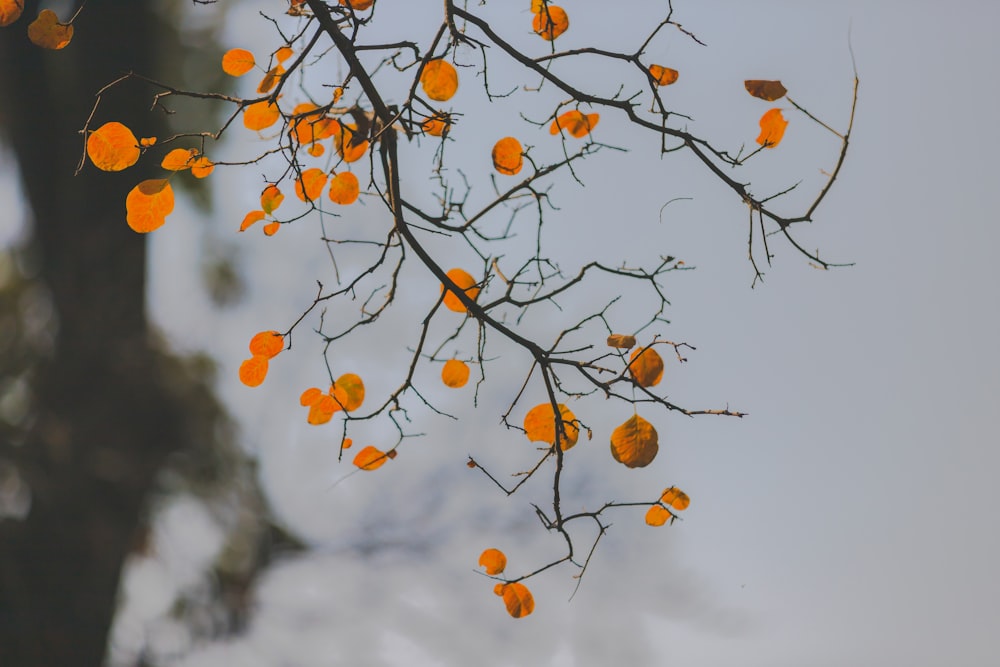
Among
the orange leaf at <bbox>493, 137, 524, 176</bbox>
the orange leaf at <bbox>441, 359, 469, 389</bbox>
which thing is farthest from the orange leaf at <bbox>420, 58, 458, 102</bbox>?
the orange leaf at <bbox>441, 359, 469, 389</bbox>

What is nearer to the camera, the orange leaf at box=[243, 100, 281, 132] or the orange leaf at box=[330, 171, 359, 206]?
the orange leaf at box=[243, 100, 281, 132]

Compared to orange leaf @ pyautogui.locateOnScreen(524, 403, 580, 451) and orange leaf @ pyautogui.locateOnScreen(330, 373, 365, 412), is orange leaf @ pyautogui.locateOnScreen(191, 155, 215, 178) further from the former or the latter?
orange leaf @ pyautogui.locateOnScreen(524, 403, 580, 451)

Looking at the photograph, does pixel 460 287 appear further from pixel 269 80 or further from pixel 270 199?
pixel 269 80

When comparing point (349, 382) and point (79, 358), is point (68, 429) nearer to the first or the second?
point (79, 358)

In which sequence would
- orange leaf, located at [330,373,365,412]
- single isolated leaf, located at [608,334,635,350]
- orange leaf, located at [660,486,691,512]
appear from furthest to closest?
orange leaf, located at [330,373,365,412] → orange leaf, located at [660,486,691,512] → single isolated leaf, located at [608,334,635,350]

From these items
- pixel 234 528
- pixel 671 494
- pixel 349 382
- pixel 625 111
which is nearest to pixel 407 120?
pixel 625 111

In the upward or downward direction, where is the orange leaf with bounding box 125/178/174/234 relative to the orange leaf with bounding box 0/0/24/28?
downward

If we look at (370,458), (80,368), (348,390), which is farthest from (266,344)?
(80,368)

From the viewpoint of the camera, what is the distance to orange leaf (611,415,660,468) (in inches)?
38.8

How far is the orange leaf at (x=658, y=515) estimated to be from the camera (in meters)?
1.03

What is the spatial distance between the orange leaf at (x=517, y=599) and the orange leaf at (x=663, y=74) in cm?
87

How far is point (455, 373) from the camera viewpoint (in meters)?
1.23

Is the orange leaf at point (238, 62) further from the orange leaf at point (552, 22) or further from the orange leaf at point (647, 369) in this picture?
the orange leaf at point (647, 369)

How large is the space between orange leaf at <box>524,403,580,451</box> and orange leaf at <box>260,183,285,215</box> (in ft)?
1.78
